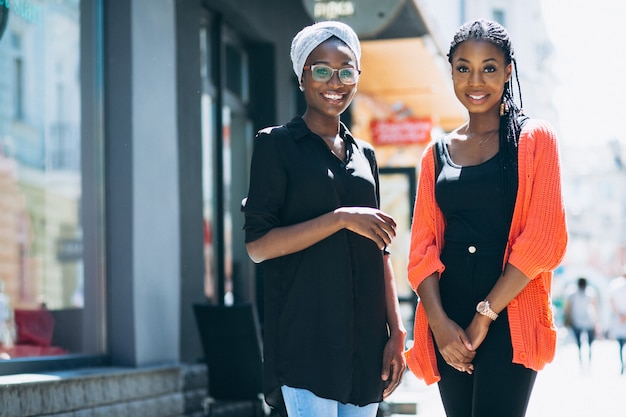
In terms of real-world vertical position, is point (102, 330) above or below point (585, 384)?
above

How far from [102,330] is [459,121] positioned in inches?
555

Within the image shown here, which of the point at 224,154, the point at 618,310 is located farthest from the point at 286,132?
the point at 618,310

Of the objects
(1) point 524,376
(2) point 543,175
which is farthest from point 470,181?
(1) point 524,376

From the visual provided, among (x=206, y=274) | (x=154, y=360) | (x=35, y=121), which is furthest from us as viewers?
(x=206, y=274)

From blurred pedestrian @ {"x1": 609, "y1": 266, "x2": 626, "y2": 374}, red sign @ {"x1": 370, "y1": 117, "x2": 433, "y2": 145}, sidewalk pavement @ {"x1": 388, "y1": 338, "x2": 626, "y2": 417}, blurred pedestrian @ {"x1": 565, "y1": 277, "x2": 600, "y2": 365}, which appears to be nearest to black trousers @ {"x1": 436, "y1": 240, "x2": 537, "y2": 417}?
sidewalk pavement @ {"x1": 388, "y1": 338, "x2": 626, "y2": 417}

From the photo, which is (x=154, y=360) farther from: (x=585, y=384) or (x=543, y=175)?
Result: (x=585, y=384)

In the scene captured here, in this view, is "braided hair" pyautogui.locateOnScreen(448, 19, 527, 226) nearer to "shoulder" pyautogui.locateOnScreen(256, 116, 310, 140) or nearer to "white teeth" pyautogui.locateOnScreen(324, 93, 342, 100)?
"white teeth" pyautogui.locateOnScreen(324, 93, 342, 100)

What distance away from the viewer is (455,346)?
3.23m

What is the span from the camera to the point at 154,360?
24.6 ft

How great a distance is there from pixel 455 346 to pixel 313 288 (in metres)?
0.49

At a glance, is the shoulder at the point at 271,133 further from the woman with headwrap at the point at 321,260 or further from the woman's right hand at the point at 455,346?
the woman's right hand at the point at 455,346

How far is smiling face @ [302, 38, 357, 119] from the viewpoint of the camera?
3.28 m

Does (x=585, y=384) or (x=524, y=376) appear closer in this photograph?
(x=524, y=376)

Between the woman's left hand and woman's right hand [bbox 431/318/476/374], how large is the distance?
0.13 metres
